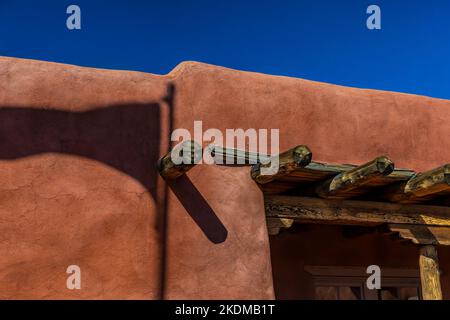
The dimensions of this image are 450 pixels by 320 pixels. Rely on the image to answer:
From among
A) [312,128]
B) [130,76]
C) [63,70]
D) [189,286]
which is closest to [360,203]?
[312,128]

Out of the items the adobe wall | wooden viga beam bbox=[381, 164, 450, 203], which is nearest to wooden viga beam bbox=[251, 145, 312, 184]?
the adobe wall

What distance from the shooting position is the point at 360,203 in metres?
6.98

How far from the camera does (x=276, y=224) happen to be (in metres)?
6.59

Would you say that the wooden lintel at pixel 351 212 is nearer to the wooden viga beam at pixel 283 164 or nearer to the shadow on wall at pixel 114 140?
the wooden viga beam at pixel 283 164

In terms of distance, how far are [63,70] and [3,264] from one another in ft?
6.51

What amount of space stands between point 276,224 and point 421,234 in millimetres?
1781

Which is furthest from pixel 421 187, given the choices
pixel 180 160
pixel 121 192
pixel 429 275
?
pixel 121 192

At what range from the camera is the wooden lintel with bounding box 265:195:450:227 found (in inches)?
262

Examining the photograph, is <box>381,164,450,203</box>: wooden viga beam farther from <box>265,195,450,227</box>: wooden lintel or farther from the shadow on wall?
the shadow on wall

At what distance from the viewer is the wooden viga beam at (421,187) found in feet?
19.9

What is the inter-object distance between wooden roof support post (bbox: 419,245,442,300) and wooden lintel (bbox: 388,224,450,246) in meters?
0.09

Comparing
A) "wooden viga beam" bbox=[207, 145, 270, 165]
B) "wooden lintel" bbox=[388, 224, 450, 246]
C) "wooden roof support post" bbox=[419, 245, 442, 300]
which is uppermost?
"wooden viga beam" bbox=[207, 145, 270, 165]

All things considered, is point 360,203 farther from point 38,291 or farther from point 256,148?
point 38,291

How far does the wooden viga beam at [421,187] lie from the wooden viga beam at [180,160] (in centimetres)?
238
